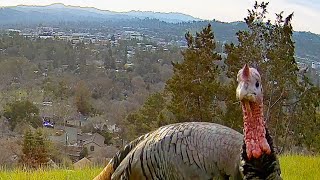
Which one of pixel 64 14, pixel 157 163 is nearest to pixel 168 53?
pixel 157 163

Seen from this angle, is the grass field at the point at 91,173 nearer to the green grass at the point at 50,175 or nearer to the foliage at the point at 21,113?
the green grass at the point at 50,175

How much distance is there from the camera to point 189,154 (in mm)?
2959

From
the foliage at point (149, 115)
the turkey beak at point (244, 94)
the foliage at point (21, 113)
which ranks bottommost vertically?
the foliage at point (21, 113)

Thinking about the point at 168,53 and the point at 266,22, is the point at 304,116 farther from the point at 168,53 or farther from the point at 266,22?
the point at 168,53

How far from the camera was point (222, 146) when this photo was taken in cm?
294

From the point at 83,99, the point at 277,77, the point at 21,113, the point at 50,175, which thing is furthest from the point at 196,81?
the point at 83,99

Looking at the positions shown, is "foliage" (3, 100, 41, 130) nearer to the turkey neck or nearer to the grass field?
the grass field

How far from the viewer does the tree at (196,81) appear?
14266mm

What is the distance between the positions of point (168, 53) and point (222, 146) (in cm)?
4642

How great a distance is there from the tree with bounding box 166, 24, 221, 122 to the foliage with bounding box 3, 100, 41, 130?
1412 cm

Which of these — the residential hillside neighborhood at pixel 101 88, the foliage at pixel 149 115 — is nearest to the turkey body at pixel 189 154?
the residential hillside neighborhood at pixel 101 88

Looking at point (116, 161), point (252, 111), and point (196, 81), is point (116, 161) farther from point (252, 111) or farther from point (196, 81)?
point (196, 81)

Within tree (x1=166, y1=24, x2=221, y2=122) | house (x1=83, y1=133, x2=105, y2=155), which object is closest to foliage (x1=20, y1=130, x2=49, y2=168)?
tree (x1=166, y1=24, x2=221, y2=122)

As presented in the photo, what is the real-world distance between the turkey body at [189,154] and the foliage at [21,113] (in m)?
24.9
